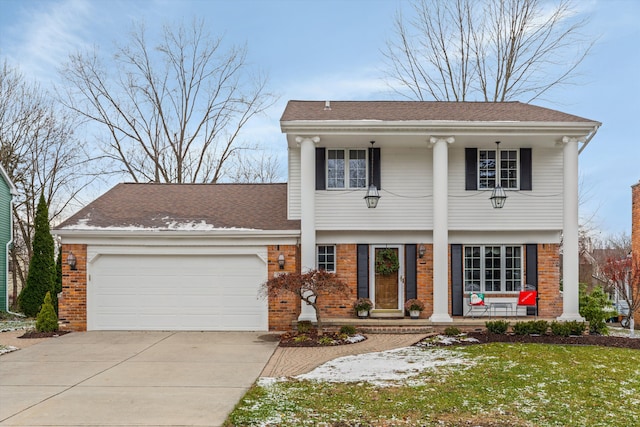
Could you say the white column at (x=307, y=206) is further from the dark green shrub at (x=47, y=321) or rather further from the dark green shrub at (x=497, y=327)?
the dark green shrub at (x=47, y=321)

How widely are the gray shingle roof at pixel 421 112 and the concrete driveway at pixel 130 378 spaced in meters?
5.84

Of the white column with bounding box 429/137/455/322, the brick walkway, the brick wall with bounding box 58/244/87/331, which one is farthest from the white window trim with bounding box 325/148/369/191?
the brick wall with bounding box 58/244/87/331

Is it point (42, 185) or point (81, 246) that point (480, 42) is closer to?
point (81, 246)

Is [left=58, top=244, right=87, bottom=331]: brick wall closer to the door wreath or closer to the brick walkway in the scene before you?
the brick walkway

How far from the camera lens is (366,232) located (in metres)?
13.1

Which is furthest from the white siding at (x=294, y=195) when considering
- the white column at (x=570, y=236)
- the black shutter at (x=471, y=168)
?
the white column at (x=570, y=236)

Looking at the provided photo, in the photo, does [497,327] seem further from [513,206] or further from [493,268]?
Answer: [513,206]

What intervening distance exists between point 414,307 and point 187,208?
6.74m

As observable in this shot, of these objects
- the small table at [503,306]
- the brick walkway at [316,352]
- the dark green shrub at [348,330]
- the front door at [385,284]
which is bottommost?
the brick walkway at [316,352]

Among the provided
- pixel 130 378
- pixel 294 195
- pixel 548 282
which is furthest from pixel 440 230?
pixel 130 378

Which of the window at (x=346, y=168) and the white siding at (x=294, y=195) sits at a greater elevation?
the window at (x=346, y=168)

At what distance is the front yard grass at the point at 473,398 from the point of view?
5613 mm

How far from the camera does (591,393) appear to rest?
6.66 m

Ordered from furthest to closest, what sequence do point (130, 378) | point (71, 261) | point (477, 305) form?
point (477, 305) → point (71, 261) → point (130, 378)
